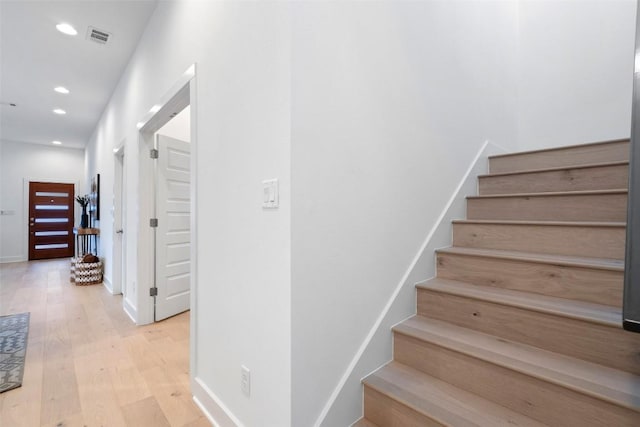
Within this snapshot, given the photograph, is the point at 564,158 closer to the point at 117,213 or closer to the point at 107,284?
the point at 117,213

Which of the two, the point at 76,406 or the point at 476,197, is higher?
the point at 476,197

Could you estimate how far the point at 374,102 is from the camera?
1511 mm

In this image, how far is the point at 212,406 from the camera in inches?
63.7

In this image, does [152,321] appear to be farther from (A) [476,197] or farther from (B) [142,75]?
(A) [476,197]

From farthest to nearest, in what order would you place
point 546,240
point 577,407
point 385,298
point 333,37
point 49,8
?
point 49,8 < point 546,240 < point 385,298 < point 333,37 < point 577,407

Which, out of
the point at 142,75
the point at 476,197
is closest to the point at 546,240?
the point at 476,197

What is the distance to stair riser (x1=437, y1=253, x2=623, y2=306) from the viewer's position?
1.31 metres

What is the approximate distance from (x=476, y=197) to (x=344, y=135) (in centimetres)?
140

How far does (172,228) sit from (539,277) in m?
3.18

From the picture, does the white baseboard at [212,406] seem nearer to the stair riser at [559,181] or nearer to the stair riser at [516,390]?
the stair riser at [516,390]

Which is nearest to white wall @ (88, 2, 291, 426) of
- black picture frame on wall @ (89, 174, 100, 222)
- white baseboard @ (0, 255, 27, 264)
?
black picture frame on wall @ (89, 174, 100, 222)

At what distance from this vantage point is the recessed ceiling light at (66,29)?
2.84m

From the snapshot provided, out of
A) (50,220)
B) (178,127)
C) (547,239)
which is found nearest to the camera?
(547,239)

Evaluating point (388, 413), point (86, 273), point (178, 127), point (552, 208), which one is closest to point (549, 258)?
point (552, 208)
